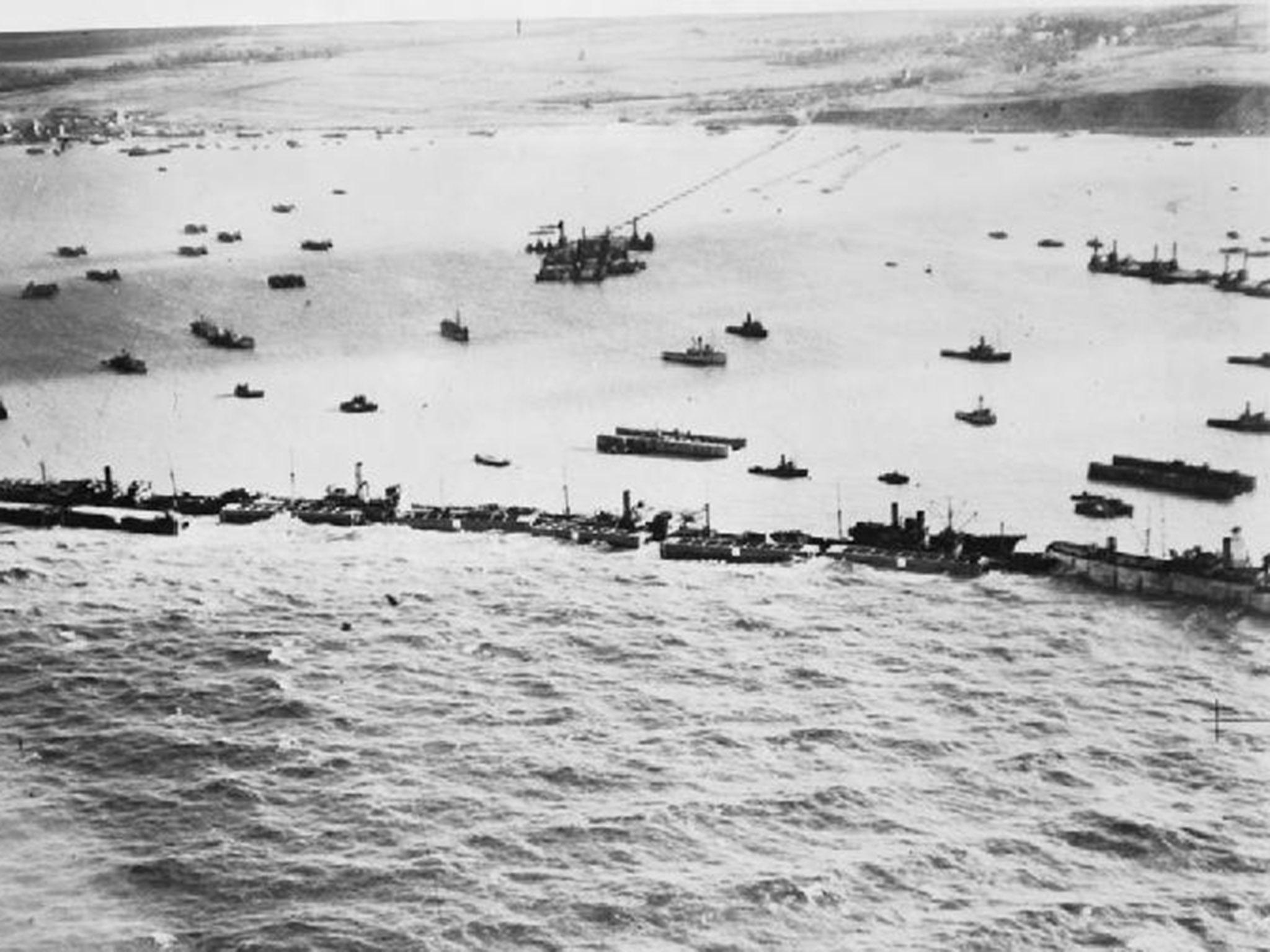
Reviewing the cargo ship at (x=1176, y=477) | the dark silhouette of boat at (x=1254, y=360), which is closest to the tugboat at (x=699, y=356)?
the cargo ship at (x=1176, y=477)

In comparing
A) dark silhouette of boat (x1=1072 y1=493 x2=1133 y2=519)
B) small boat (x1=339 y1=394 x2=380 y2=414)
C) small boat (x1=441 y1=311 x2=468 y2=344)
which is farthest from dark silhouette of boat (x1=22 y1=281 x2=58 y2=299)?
dark silhouette of boat (x1=1072 y1=493 x2=1133 y2=519)

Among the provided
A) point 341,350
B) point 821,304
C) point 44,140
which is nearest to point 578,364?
point 341,350

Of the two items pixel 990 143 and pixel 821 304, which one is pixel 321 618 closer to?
pixel 821 304

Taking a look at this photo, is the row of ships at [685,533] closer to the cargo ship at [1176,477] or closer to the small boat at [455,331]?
the cargo ship at [1176,477]

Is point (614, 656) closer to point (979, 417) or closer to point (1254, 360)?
point (979, 417)

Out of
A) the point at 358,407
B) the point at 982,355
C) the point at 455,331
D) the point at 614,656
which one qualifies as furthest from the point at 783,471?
the point at 455,331

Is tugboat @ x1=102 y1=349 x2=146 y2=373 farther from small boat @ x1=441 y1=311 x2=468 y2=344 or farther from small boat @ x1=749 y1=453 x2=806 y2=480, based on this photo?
small boat @ x1=749 y1=453 x2=806 y2=480
